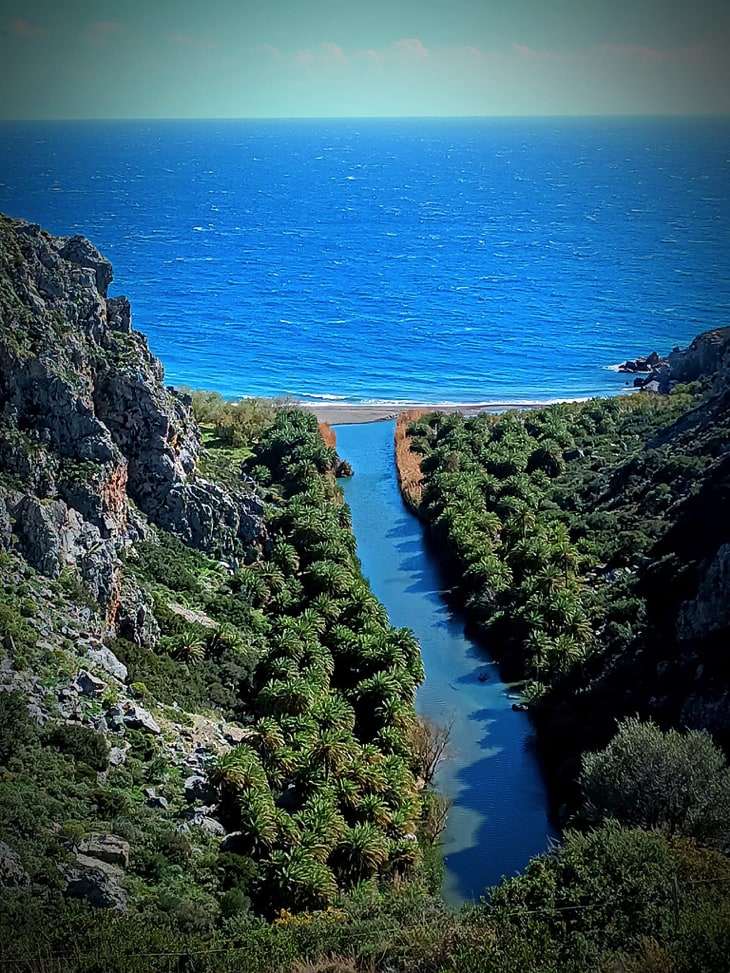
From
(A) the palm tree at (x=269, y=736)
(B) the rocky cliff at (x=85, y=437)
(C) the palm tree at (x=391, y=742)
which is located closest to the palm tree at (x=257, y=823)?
(A) the palm tree at (x=269, y=736)

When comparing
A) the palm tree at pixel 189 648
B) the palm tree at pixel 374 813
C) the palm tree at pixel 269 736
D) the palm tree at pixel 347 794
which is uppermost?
the palm tree at pixel 189 648

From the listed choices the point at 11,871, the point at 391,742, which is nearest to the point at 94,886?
the point at 11,871

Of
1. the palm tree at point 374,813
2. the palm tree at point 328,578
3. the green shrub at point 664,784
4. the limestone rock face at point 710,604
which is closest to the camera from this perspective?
the green shrub at point 664,784

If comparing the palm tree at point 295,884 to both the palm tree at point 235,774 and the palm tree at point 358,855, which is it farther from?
the palm tree at point 235,774

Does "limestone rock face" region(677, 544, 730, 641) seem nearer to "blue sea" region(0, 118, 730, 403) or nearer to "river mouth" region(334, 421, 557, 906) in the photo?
"river mouth" region(334, 421, 557, 906)

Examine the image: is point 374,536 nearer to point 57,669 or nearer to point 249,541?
point 249,541

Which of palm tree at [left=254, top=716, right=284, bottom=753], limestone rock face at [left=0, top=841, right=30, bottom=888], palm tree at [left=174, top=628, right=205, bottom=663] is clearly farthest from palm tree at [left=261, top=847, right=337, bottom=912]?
palm tree at [left=174, top=628, right=205, bottom=663]

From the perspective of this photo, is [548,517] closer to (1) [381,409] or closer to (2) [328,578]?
(2) [328,578]
